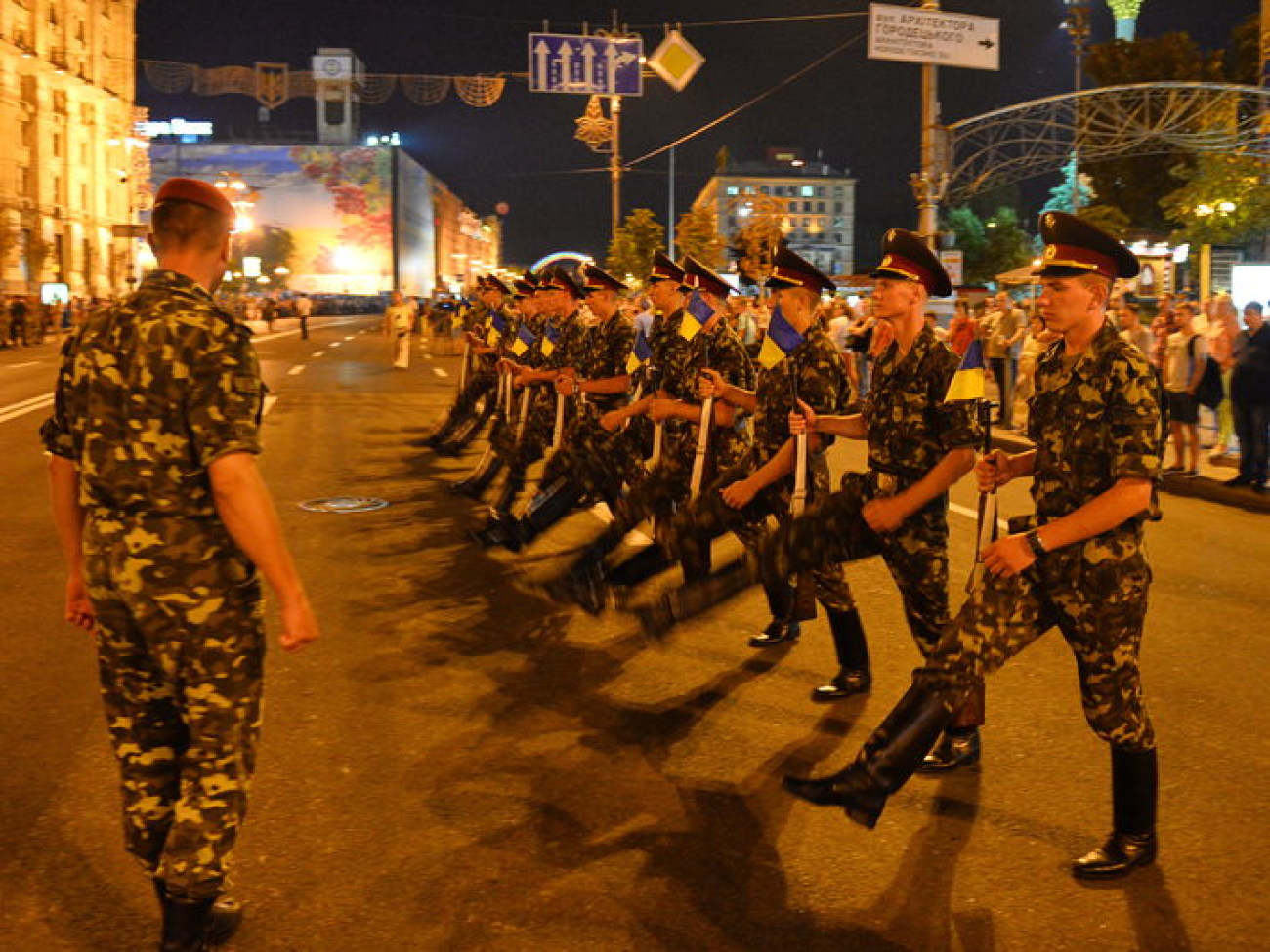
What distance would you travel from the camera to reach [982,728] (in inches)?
209

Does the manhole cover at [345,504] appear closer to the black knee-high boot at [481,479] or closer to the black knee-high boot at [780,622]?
the black knee-high boot at [481,479]

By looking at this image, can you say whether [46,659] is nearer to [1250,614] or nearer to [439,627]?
[439,627]

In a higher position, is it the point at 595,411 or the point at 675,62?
the point at 675,62

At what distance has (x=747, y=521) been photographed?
19.1ft

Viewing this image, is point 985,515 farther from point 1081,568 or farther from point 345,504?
point 345,504

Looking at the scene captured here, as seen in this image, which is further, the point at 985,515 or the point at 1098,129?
the point at 1098,129

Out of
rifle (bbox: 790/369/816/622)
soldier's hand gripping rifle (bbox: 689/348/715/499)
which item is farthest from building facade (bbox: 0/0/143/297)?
rifle (bbox: 790/369/816/622)

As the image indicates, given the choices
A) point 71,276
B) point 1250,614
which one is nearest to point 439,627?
point 1250,614

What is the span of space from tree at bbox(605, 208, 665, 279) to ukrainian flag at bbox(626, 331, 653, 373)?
3285 centimetres

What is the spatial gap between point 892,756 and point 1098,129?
2510cm

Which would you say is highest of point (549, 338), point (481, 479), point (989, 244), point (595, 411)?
point (989, 244)

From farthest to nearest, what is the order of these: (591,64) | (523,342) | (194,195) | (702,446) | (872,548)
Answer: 1. (591,64)
2. (523,342)
3. (702,446)
4. (872,548)
5. (194,195)

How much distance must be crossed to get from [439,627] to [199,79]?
31.4 metres

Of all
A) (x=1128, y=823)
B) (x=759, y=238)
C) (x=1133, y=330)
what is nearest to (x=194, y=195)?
(x=1128, y=823)
